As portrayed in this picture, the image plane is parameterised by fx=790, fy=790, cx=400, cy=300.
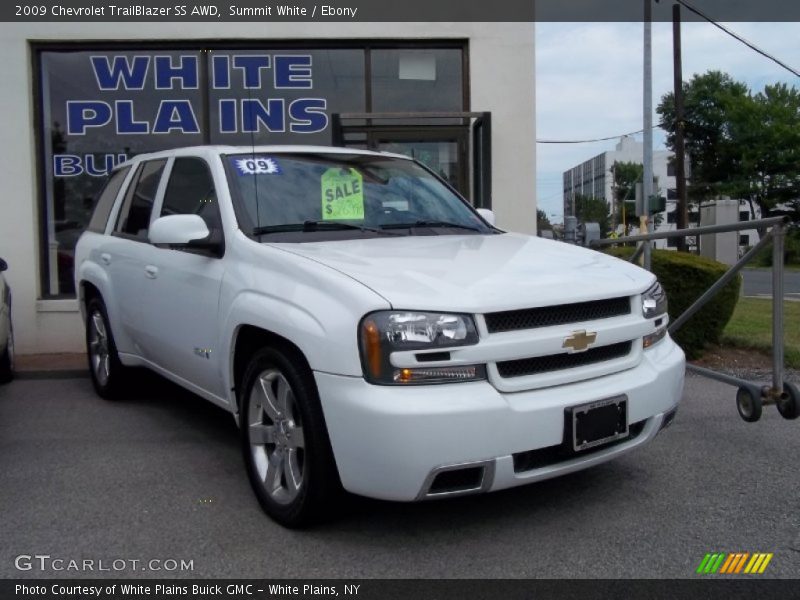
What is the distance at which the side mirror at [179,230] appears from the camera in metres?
3.94

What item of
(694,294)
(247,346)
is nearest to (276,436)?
(247,346)

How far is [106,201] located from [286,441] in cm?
351

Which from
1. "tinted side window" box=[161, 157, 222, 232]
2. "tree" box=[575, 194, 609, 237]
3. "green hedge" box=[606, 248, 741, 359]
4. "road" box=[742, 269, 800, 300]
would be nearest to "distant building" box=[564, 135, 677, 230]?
"tree" box=[575, 194, 609, 237]

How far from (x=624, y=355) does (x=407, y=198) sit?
1.68 m

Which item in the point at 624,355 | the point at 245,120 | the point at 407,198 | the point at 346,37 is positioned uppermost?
the point at 346,37

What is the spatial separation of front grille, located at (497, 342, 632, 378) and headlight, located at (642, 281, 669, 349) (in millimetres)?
242

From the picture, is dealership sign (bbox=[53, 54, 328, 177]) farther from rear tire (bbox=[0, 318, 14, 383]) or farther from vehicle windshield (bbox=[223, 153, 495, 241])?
vehicle windshield (bbox=[223, 153, 495, 241])

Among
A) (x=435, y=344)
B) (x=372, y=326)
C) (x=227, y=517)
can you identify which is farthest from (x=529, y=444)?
(x=227, y=517)

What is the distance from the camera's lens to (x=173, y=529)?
354 centimetres

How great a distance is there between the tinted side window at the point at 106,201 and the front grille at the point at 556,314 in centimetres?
384

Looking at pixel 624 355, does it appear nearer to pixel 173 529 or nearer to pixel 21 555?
pixel 173 529

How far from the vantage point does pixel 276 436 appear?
3.58 m

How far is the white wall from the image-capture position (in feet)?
27.1
